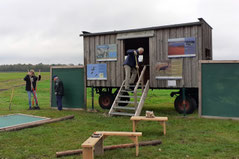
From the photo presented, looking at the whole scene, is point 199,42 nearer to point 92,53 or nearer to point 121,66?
point 121,66

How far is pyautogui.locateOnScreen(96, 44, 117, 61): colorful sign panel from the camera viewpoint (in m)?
13.4

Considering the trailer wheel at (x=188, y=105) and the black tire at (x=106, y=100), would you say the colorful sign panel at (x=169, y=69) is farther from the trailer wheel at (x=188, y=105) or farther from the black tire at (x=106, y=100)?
the black tire at (x=106, y=100)

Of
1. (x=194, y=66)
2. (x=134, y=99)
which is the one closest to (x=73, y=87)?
(x=134, y=99)

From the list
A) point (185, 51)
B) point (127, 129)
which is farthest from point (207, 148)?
point (185, 51)

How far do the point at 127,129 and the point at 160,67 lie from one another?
4182 mm

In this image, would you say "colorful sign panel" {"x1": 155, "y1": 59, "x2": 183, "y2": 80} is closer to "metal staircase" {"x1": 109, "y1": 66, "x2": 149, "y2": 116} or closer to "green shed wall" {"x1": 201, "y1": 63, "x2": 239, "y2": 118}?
"metal staircase" {"x1": 109, "y1": 66, "x2": 149, "y2": 116}

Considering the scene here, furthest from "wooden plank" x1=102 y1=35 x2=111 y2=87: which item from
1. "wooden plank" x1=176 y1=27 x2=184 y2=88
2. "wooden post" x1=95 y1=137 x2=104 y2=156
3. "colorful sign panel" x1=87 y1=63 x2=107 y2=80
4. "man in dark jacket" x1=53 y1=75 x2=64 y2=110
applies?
"wooden post" x1=95 y1=137 x2=104 y2=156

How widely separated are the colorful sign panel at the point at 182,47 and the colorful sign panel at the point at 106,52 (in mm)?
2860

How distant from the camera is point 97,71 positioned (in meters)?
13.9

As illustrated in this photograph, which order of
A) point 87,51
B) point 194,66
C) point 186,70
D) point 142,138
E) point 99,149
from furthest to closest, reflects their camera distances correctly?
1. point 87,51
2. point 186,70
3. point 194,66
4. point 142,138
5. point 99,149

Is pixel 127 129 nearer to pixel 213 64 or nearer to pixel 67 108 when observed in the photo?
pixel 213 64

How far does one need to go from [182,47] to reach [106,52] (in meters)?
3.90

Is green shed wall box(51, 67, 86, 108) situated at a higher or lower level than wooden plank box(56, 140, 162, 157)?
higher

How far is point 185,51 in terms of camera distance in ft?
38.1
